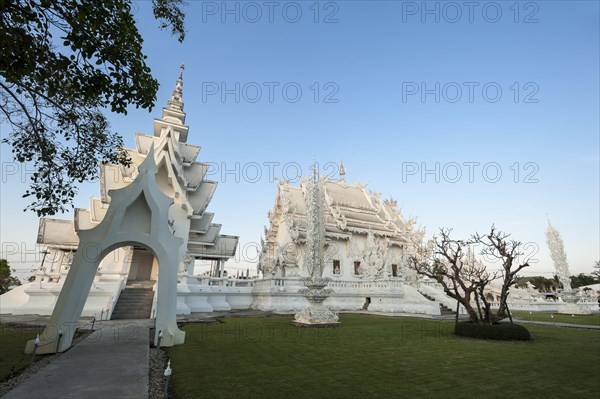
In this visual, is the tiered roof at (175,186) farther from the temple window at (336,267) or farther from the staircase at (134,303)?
the temple window at (336,267)

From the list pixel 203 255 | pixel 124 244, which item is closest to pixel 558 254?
pixel 203 255

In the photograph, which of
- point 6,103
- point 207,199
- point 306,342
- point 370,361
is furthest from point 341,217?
point 6,103

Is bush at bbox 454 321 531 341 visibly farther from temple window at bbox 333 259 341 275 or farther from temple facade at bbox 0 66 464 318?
temple window at bbox 333 259 341 275

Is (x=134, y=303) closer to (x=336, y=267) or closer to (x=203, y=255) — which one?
(x=203, y=255)

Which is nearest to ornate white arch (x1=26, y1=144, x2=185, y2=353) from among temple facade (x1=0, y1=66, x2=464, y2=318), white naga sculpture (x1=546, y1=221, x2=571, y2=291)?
temple facade (x1=0, y1=66, x2=464, y2=318)

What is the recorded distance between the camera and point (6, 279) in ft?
99.1

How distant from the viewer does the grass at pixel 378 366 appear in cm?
489

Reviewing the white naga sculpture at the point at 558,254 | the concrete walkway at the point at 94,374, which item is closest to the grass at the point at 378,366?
the concrete walkway at the point at 94,374

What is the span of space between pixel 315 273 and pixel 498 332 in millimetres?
7439

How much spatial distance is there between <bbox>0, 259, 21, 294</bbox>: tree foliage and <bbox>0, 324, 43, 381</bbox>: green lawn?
68.2 feet

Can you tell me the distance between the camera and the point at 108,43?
535cm

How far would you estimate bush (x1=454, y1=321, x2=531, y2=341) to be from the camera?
33.4 ft

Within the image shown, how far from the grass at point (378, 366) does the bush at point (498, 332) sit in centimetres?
43

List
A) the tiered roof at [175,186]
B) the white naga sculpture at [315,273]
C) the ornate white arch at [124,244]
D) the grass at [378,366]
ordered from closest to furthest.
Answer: the grass at [378,366]
the ornate white arch at [124,244]
the white naga sculpture at [315,273]
the tiered roof at [175,186]
